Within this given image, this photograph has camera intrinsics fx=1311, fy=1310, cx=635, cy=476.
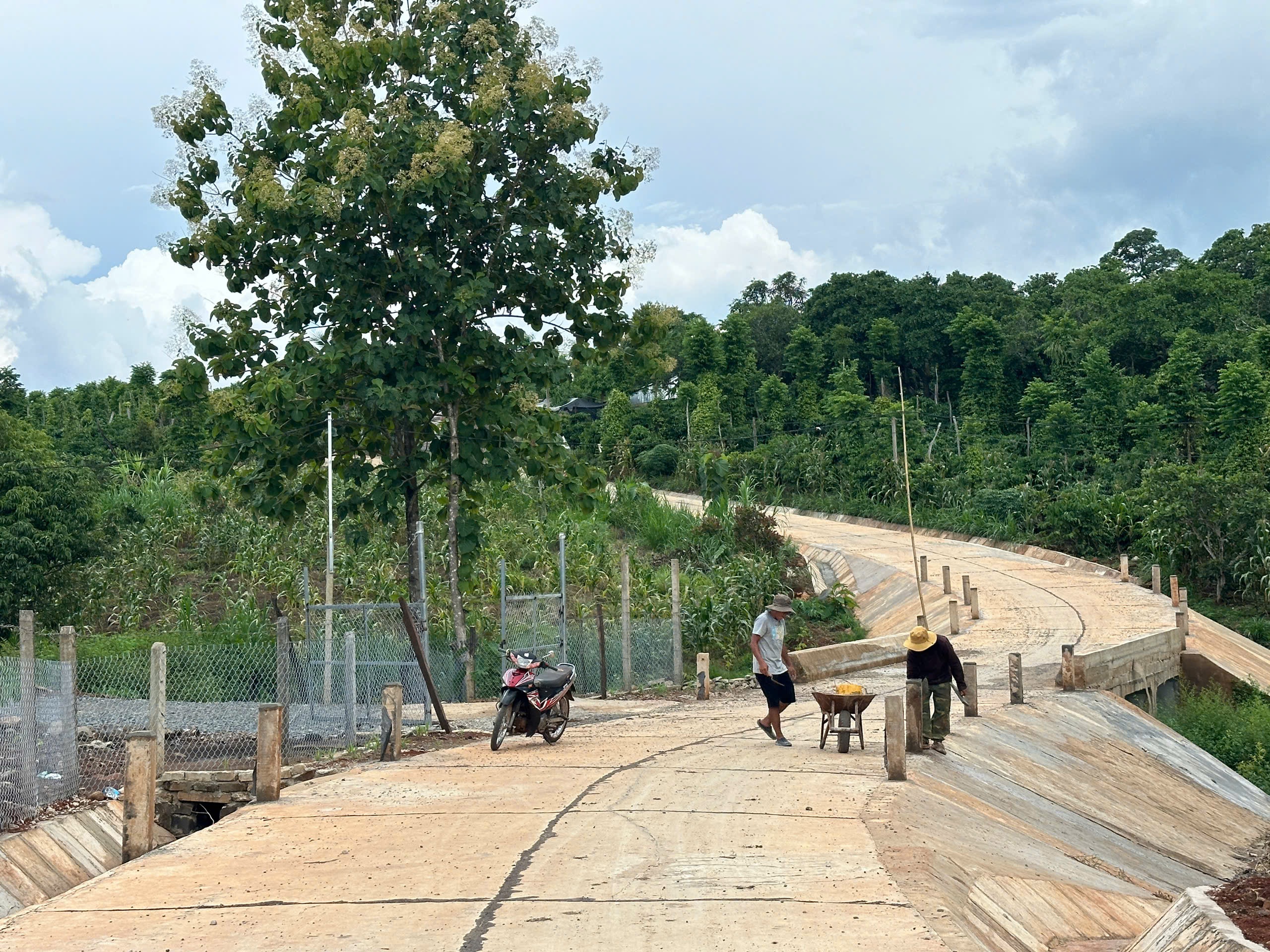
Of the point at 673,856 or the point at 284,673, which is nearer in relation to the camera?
the point at 673,856

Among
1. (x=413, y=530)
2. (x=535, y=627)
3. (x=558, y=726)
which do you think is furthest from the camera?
(x=413, y=530)

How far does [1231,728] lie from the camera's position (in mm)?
24266

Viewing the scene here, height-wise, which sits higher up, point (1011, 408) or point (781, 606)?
point (1011, 408)

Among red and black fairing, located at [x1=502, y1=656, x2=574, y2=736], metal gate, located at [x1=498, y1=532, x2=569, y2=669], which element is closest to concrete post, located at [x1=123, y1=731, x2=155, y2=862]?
red and black fairing, located at [x1=502, y1=656, x2=574, y2=736]

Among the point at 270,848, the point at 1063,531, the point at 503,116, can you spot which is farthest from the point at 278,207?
the point at 1063,531

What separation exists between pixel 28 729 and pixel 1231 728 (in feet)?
69.1

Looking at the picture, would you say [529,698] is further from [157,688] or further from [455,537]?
[455,537]

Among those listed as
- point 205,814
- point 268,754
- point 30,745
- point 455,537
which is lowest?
point 205,814

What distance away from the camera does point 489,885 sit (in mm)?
8023

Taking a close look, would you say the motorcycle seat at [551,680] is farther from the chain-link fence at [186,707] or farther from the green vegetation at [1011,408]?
the green vegetation at [1011,408]

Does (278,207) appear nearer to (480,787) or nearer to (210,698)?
(210,698)

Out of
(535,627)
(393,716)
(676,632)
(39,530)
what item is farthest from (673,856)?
(39,530)

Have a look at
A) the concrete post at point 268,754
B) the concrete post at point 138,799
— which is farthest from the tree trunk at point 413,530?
the concrete post at point 138,799

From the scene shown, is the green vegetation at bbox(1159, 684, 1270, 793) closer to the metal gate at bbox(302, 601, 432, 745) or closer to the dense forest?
the dense forest
